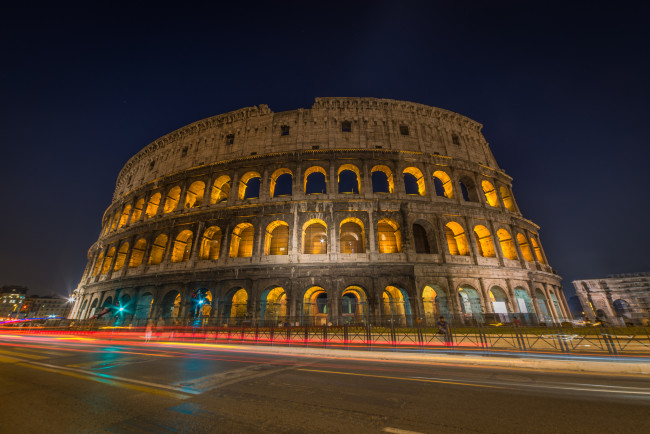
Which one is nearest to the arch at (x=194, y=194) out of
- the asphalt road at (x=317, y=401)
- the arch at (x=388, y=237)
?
the arch at (x=388, y=237)

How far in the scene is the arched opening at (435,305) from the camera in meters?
17.8

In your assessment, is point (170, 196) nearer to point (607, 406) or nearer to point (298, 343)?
point (298, 343)

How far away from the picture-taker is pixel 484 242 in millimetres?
22797

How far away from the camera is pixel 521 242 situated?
2450cm

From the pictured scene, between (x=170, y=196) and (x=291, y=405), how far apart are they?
28877mm

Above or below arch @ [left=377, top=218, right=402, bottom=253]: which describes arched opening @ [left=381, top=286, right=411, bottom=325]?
below

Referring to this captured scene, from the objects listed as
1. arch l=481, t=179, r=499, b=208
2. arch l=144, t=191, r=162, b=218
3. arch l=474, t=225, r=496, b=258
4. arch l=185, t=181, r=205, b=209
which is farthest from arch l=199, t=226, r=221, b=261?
arch l=481, t=179, r=499, b=208

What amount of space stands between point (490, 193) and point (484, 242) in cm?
614

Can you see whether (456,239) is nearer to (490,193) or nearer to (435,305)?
(435,305)

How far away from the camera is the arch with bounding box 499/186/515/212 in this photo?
26.0 m

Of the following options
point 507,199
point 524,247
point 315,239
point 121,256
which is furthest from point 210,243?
point 507,199

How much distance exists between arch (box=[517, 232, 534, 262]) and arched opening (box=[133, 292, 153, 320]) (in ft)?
113

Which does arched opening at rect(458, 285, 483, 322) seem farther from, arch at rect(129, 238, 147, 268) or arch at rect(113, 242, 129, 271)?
arch at rect(113, 242, 129, 271)

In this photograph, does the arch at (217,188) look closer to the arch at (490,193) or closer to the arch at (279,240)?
the arch at (279,240)
